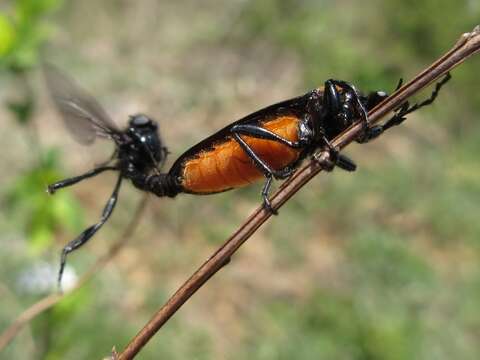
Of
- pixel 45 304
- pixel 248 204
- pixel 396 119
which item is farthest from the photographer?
pixel 248 204

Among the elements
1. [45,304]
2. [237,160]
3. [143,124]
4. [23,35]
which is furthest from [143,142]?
[23,35]

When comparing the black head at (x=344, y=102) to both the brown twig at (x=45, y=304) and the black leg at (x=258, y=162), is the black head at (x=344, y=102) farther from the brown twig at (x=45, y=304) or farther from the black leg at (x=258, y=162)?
the brown twig at (x=45, y=304)

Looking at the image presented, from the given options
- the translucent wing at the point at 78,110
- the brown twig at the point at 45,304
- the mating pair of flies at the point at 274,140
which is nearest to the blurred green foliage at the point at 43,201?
the translucent wing at the point at 78,110

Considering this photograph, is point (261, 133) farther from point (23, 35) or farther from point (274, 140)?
point (23, 35)

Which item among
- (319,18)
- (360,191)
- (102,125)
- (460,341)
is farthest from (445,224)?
(102,125)

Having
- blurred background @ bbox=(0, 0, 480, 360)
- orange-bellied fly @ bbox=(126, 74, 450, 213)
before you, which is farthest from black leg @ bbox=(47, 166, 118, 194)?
blurred background @ bbox=(0, 0, 480, 360)

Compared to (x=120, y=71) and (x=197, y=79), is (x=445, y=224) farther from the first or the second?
(x=120, y=71)
